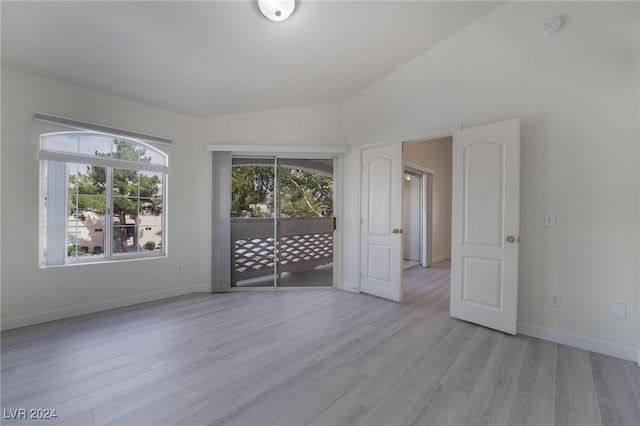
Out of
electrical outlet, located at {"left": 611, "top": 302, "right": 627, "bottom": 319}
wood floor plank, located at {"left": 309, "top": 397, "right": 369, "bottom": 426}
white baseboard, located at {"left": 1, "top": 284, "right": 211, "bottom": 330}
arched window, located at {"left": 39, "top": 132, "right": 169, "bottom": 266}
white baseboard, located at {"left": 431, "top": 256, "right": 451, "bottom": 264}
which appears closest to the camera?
wood floor plank, located at {"left": 309, "top": 397, "right": 369, "bottom": 426}

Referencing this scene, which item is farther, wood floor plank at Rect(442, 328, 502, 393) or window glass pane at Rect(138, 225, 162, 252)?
window glass pane at Rect(138, 225, 162, 252)

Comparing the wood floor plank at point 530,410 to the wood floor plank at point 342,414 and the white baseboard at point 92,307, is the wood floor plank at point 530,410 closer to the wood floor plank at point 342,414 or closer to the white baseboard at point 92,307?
the wood floor plank at point 342,414

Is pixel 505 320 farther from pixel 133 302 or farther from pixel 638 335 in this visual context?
pixel 133 302

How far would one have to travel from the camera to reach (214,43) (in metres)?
2.49

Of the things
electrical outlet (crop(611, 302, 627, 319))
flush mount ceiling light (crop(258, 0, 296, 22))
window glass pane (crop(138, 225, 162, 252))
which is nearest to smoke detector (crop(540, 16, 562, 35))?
flush mount ceiling light (crop(258, 0, 296, 22))

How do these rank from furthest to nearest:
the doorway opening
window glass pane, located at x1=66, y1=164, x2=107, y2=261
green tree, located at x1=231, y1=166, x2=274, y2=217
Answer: the doorway opening
green tree, located at x1=231, y1=166, x2=274, y2=217
window glass pane, located at x1=66, y1=164, x2=107, y2=261

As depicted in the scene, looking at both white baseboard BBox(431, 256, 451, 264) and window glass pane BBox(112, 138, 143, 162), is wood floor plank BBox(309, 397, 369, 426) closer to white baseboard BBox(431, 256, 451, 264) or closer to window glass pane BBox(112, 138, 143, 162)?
window glass pane BBox(112, 138, 143, 162)

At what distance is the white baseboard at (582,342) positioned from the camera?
7.07 ft

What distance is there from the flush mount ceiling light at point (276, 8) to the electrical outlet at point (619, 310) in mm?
3725

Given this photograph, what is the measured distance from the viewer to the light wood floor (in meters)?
1.55

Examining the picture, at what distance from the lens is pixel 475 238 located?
A: 2.83m

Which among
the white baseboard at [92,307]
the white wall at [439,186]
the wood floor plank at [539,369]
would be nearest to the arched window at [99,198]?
the white baseboard at [92,307]

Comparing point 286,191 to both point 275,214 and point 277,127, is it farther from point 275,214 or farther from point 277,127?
point 277,127

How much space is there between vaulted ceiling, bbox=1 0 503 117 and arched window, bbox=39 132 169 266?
69cm
